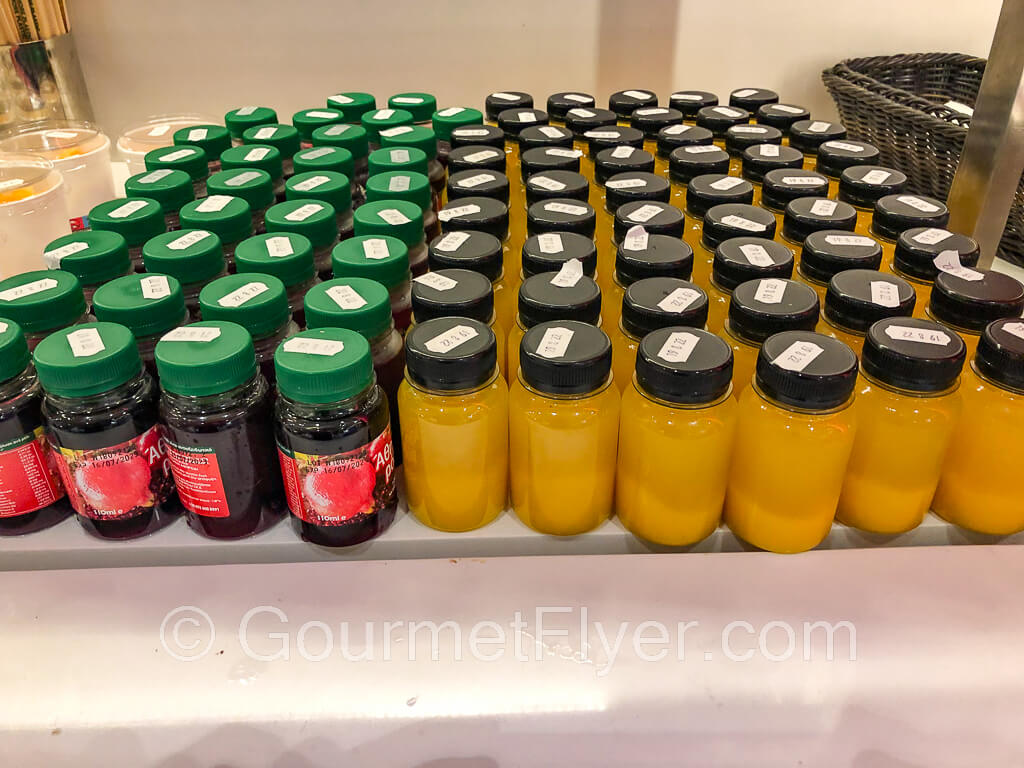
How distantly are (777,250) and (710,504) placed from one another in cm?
28

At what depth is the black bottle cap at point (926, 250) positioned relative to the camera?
0.78m

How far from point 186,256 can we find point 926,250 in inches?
30.6

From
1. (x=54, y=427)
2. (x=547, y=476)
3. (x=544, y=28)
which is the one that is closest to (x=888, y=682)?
(x=547, y=476)

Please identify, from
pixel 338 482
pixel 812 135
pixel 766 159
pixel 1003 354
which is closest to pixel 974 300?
pixel 1003 354

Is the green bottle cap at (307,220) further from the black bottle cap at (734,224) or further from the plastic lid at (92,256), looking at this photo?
the black bottle cap at (734,224)

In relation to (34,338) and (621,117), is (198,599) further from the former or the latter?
(621,117)

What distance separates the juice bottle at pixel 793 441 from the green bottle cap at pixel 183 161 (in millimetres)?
835

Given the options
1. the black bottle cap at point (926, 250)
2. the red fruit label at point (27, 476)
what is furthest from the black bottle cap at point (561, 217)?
the red fruit label at point (27, 476)

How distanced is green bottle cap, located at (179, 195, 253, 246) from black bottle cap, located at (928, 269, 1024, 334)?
0.76 m

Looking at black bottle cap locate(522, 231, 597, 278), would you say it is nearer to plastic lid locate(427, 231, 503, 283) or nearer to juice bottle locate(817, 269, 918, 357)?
plastic lid locate(427, 231, 503, 283)

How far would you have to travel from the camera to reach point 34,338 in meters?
0.73

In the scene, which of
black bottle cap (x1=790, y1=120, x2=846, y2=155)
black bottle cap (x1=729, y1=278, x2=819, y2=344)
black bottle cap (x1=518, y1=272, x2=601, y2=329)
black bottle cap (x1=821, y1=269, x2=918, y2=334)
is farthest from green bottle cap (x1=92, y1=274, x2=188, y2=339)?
black bottle cap (x1=790, y1=120, x2=846, y2=155)

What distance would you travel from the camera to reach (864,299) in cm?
70

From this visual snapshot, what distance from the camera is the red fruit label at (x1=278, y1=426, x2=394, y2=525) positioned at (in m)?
0.64
